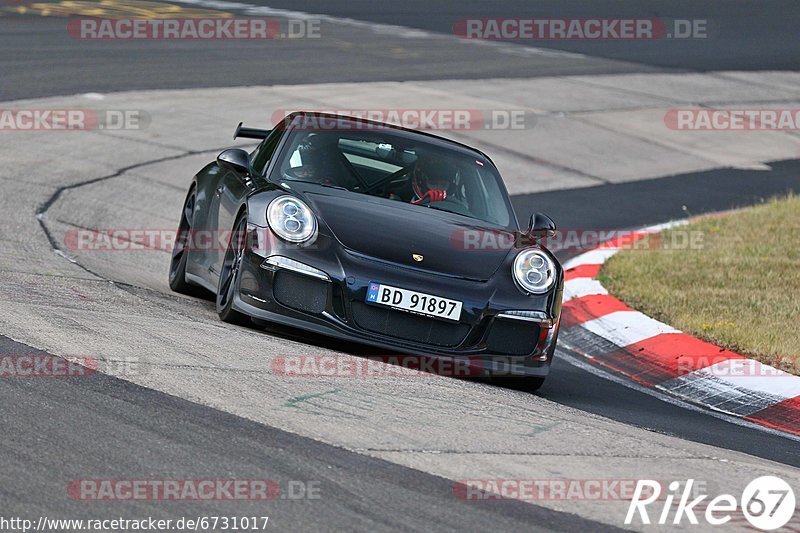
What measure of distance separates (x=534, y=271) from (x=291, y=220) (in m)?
1.27

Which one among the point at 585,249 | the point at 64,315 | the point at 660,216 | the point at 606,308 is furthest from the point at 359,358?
the point at 660,216

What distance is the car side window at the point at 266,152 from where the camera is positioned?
7575 mm

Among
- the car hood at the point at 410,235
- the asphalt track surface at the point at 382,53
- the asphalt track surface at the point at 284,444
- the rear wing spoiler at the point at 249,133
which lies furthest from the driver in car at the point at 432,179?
the asphalt track surface at the point at 382,53

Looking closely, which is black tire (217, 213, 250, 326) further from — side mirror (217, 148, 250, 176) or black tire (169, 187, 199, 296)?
black tire (169, 187, 199, 296)

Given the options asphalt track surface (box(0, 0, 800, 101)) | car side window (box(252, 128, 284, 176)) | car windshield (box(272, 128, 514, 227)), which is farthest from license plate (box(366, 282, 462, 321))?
asphalt track surface (box(0, 0, 800, 101))

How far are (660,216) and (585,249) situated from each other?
231 centimetres

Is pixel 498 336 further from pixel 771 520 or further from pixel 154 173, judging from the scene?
pixel 154 173

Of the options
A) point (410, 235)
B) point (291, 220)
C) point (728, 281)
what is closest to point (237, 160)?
point (291, 220)

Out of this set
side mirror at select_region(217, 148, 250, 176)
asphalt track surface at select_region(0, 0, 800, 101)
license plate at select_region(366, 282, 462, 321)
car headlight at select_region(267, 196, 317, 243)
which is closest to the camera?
license plate at select_region(366, 282, 462, 321)

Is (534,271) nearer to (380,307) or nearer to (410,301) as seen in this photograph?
(410,301)

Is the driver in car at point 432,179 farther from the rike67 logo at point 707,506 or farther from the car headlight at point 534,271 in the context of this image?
the rike67 logo at point 707,506

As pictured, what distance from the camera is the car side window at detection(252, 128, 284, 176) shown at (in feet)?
24.9

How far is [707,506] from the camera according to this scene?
4383mm

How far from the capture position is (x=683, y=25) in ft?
92.7
